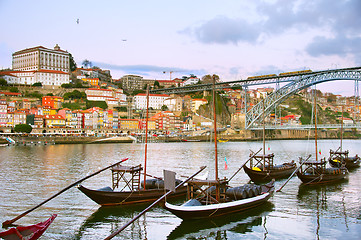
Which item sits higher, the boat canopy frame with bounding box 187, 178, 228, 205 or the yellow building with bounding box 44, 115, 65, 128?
the yellow building with bounding box 44, 115, 65, 128

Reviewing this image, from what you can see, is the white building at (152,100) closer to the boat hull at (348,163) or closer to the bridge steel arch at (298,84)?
the bridge steel arch at (298,84)

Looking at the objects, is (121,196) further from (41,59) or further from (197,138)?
(41,59)

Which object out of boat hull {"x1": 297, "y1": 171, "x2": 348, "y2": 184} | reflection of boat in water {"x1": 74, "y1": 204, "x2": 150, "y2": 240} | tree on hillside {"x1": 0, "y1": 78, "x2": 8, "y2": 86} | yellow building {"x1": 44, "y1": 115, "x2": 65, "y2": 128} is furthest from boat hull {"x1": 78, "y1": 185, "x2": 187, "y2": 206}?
tree on hillside {"x1": 0, "y1": 78, "x2": 8, "y2": 86}

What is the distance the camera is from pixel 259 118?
142 feet

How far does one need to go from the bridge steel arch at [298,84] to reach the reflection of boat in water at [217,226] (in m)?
26.7

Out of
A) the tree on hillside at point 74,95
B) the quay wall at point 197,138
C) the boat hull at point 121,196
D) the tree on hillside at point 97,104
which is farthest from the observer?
the tree on hillside at point 74,95

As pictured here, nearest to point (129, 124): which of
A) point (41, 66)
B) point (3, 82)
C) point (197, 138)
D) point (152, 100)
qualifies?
point (197, 138)

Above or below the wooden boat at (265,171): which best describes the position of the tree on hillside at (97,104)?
above

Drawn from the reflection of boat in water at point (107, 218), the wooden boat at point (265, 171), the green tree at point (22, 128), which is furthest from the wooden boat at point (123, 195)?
the green tree at point (22, 128)

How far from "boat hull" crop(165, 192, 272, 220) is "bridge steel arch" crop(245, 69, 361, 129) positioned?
2629cm

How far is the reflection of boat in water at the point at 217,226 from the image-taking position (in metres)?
7.90

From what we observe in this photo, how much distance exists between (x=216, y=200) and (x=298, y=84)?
30.7 meters

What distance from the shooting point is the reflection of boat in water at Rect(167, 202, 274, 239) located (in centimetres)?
790

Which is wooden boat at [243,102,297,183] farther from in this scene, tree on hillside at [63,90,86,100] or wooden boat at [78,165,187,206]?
tree on hillside at [63,90,86,100]
